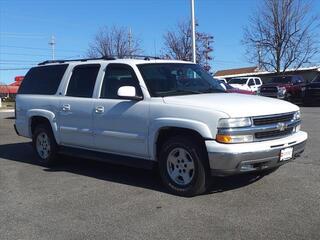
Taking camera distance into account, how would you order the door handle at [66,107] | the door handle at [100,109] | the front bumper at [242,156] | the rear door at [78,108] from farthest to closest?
the door handle at [66,107] < the rear door at [78,108] < the door handle at [100,109] < the front bumper at [242,156]

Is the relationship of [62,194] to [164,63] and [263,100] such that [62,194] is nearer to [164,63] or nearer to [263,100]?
[164,63]

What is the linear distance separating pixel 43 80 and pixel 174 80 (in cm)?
321

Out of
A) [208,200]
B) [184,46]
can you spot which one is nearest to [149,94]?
[208,200]

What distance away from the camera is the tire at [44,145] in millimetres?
9016

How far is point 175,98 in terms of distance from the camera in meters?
6.77

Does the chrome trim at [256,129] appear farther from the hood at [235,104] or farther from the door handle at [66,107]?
the door handle at [66,107]

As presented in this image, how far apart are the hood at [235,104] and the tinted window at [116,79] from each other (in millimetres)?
825

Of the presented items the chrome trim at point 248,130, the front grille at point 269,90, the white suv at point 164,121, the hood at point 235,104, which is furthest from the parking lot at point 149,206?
the front grille at point 269,90

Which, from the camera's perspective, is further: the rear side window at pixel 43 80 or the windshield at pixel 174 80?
the rear side window at pixel 43 80

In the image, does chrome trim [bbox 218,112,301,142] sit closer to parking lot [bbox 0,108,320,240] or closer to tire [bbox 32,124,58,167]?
parking lot [bbox 0,108,320,240]

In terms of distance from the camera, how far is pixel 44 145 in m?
9.28

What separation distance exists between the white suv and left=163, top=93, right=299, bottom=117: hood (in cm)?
1

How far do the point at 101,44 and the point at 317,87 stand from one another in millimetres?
26320

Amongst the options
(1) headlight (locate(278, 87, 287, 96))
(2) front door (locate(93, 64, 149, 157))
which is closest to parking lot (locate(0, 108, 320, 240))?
(2) front door (locate(93, 64, 149, 157))
